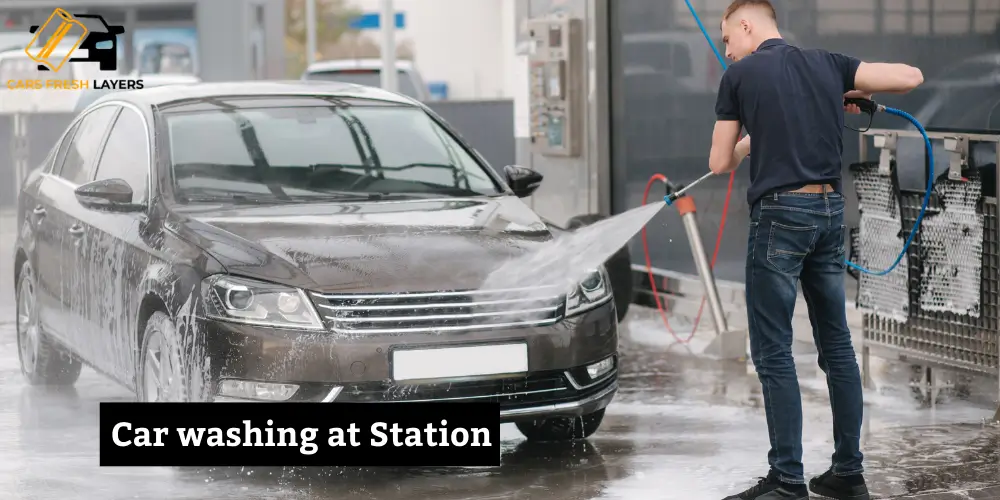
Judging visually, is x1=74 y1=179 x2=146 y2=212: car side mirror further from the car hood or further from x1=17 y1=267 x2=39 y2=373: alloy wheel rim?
x1=17 y1=267 x2=39 y2=373: alloy wheel rim

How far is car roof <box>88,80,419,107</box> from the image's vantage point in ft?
25.6

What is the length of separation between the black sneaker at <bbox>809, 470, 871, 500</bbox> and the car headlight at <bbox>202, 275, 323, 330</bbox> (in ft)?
6.44

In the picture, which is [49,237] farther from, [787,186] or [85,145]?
[787,186]

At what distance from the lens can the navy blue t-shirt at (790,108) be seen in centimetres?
570

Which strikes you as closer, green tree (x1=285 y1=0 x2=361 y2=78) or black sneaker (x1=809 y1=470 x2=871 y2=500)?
black sneaker (x1=809 y1=470 x2=871 y2=500)

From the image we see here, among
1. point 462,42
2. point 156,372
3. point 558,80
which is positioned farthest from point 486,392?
point 462,42

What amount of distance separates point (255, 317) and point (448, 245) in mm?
833

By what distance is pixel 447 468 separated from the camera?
22.0ft

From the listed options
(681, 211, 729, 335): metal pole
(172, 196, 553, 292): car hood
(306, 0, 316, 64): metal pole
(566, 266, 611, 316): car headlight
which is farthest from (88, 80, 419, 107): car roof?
(306, 0, 316, 64): metal pole

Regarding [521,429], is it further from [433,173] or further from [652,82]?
[652,82]

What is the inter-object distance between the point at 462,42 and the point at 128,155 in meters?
46.5

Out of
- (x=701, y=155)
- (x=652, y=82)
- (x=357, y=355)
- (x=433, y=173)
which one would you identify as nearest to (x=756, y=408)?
(x=433, y=173)

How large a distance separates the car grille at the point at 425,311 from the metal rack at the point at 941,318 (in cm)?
204

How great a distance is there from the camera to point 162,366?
6617mm
